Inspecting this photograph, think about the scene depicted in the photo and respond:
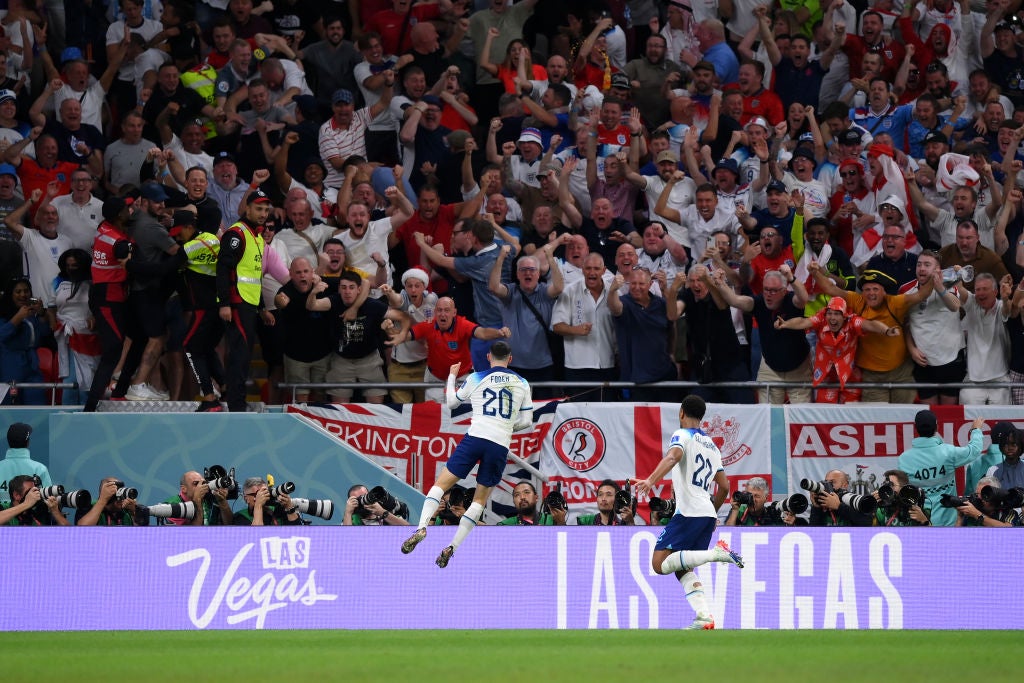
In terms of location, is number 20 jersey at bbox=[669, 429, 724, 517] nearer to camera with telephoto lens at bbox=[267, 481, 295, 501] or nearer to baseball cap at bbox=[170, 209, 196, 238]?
camera with telephoto lens at bbox=[267, 481, 295, 501]

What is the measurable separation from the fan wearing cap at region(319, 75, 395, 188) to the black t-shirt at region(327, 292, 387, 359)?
8.89ft

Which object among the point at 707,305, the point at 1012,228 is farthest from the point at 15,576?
the point at 1012,228

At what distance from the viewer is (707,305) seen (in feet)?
52.1

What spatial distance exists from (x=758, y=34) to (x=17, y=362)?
10.9 metres

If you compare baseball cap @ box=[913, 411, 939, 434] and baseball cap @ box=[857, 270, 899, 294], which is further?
baseball cap @ box=[857, 270, 899, 294]

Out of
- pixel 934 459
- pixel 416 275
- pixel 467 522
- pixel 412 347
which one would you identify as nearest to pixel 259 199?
pixel 416 275

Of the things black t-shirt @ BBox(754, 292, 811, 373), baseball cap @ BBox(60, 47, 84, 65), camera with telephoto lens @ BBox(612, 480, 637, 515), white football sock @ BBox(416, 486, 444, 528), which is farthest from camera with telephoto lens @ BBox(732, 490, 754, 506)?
baseball cap @ BBox(60, 47, 84, 65)

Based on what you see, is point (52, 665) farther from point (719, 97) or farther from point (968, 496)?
point (719, 97)

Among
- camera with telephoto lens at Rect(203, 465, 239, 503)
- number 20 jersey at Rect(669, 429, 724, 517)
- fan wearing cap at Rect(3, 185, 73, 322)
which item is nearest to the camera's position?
number 20 jersey at Rect(669, 429, 724, 517)

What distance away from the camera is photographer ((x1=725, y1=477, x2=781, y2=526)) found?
46.2 feet

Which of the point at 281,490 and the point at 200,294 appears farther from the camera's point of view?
the point at 200,294

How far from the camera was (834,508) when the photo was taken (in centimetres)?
1384

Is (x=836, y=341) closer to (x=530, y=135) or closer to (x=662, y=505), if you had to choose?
(x=662, y=505)

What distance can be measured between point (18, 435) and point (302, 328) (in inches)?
130
